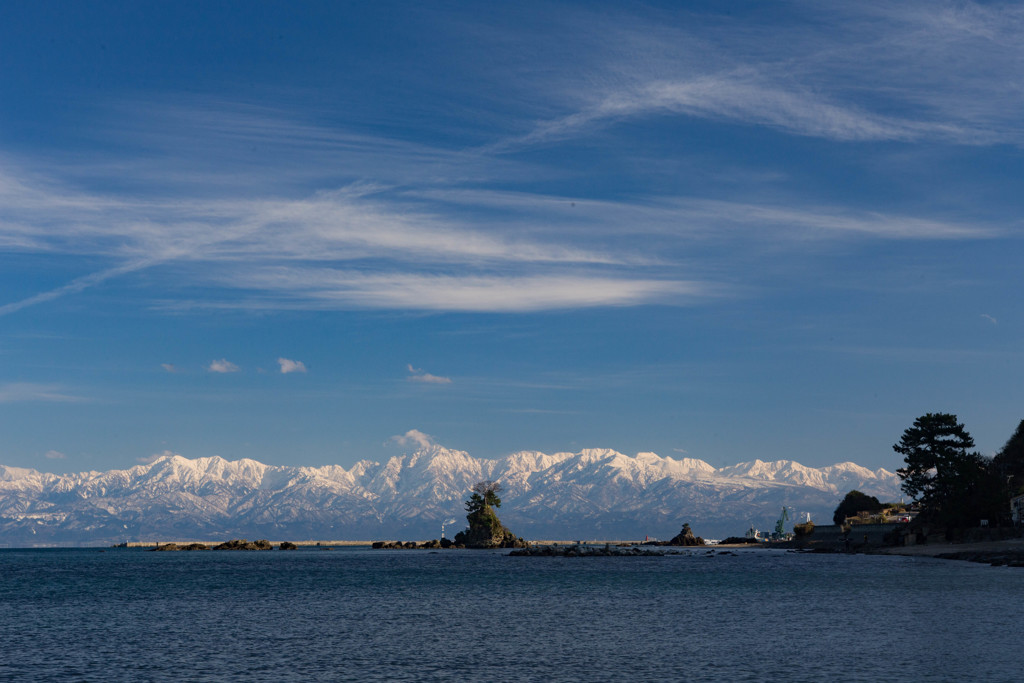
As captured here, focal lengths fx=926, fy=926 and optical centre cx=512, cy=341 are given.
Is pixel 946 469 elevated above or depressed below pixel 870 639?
above

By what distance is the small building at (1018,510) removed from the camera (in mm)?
154000

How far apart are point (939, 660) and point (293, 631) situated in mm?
40055

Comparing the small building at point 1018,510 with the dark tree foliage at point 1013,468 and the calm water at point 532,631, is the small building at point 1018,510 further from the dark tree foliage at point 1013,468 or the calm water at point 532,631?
the calm water at point 532,631

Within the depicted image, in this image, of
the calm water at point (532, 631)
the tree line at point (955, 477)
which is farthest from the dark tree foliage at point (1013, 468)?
the calm water at point (532, 631)

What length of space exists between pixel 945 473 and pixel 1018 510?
24.8 metres

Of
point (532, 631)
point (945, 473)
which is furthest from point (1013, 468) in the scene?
point (532, 631)

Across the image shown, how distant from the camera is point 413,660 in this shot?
4994 centimetres

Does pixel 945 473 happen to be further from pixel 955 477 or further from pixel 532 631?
pixel 532 631

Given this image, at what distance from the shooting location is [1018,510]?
156 metres

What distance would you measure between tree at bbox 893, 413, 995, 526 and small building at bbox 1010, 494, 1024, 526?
359 inches

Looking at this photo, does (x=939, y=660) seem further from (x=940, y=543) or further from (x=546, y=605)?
(x=940, y=543)

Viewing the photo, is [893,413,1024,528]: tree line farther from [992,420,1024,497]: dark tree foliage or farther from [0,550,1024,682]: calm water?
[0,550,1024,682]: calm water

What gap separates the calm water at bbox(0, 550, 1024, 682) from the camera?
46.1 meters

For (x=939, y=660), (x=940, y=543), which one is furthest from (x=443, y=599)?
(x=940, y=543)
